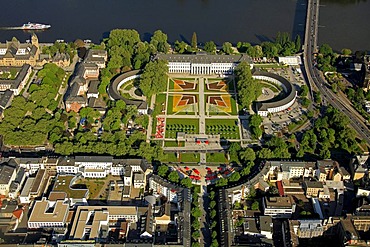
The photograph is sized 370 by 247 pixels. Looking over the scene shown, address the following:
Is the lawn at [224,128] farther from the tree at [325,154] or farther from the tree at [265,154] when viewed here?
the tree at [325,154]

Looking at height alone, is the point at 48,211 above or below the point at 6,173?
below

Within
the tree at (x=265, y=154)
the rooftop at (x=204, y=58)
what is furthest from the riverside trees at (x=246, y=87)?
the tree at (x=265, y=154)

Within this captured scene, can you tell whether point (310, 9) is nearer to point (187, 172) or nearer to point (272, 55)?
point (272, 55)

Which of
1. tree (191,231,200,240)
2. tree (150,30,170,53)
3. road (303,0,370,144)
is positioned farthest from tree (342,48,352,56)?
tree (191,231,200,240)

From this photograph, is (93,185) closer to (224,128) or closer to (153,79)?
(224,128)

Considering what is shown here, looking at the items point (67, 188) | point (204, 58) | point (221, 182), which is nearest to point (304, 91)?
point (204, 58)

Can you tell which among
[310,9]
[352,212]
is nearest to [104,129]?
[352,212]
